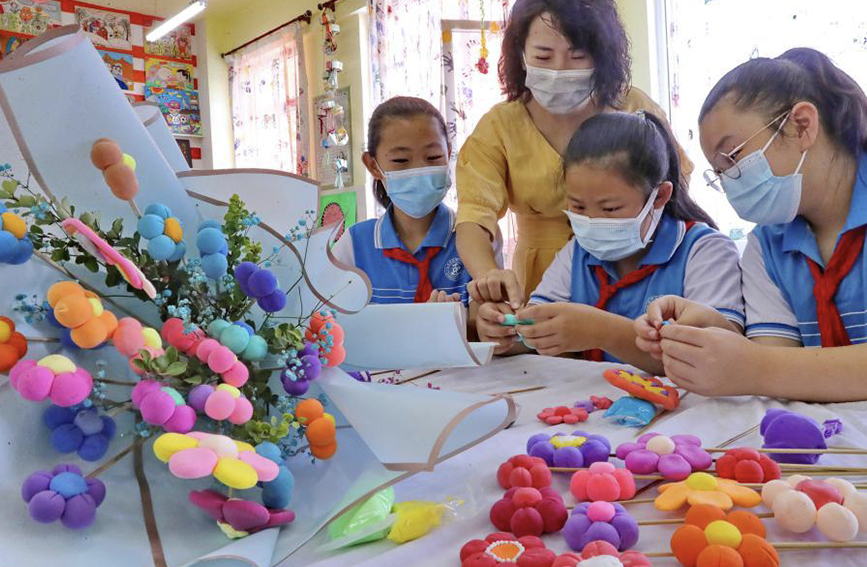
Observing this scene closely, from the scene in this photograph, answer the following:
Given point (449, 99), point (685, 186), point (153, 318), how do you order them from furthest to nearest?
1. point (449, 99)
2. point (685, 186)
3. point (153, 318)

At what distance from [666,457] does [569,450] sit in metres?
0.08

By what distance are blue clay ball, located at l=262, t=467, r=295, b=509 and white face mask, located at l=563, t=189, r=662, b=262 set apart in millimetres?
816

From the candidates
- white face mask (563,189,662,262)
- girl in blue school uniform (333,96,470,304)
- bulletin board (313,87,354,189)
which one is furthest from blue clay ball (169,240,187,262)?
bulletin board (313,87,354,189)

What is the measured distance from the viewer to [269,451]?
1.45ft

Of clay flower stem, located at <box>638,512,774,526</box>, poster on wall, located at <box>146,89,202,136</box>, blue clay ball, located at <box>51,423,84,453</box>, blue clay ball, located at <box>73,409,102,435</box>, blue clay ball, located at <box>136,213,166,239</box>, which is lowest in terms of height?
clay flower stem, located at <box>638,512,774,526</box>

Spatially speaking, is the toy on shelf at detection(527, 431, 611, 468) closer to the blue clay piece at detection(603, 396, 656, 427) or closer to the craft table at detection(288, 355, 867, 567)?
the craft table at detection(288, 355, 867, 567)

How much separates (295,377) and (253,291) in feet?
0.22

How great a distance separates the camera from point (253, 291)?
48 centimetres

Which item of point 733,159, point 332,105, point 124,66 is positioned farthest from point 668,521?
point 124,66

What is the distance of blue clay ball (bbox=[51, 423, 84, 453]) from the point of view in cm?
43

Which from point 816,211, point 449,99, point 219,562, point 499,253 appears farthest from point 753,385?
point 449,99

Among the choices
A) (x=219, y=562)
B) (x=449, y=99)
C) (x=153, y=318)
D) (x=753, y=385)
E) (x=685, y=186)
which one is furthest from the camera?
(x=449, y=99)

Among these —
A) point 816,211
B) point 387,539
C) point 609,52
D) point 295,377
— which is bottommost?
point 387,539

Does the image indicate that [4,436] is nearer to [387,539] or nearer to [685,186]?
[387,539]
